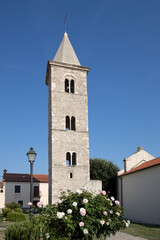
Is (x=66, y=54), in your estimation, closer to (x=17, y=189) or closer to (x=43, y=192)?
(x=17, y=189)

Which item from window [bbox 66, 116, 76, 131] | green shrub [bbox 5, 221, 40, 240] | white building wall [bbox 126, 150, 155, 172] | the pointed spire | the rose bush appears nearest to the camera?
the rose bush

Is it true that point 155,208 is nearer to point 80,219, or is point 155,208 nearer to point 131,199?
point 131,199

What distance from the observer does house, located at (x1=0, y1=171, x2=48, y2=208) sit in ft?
135

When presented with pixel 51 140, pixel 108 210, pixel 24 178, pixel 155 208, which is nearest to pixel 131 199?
pixel 155 208

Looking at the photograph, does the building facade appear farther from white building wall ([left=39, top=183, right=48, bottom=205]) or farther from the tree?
white building wall ([left=39, top=183, right=48, bottom=205])

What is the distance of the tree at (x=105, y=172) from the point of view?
32.5 metres

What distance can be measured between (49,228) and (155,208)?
1498cm

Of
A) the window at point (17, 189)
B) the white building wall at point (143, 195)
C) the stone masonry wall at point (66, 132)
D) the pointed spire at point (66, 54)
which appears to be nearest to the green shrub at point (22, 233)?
the white building wall at point (143, 195)

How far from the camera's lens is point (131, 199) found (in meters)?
25.4

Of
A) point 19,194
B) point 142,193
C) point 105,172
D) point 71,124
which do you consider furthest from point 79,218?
point 19,194

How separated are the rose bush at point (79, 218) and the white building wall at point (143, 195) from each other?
43.6 ft

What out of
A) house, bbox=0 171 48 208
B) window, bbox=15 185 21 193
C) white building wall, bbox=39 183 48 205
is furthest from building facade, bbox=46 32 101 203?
white building wall, bbox=39 183 48 205

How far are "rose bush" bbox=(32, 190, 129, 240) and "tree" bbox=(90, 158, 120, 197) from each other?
25.0m

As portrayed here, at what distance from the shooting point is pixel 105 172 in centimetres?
3369
